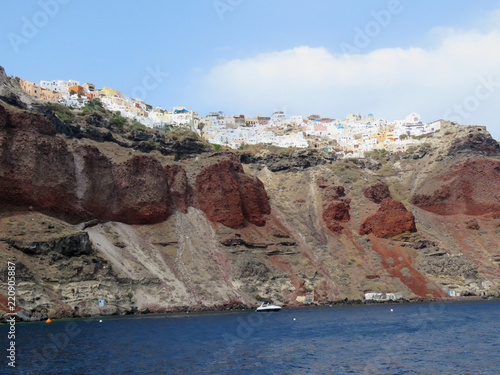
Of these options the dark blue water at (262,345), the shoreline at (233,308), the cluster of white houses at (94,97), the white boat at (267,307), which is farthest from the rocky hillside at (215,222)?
the cluster of white houses at (94,97)

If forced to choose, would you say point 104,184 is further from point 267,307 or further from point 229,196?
point 267,307

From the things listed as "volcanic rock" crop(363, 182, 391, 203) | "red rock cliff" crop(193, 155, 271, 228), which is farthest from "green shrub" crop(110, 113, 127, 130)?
"volcanic rock" crop(363, 182, 391, 203)

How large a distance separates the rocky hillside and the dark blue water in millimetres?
9765

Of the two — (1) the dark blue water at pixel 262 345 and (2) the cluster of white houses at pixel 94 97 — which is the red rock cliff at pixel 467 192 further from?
(2) the cluster of white houses at pixel 94 97

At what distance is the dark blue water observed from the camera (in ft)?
135

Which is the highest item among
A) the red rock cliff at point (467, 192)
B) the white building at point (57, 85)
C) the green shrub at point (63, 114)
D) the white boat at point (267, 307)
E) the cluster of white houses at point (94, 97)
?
the white building at point (57, 85)

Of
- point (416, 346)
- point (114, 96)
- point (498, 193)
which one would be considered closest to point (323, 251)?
point (498, 193)

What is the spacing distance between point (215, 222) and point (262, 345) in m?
55.2

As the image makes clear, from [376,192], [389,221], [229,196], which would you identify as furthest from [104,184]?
[376,192]

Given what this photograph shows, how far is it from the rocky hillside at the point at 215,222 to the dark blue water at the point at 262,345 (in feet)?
32.0

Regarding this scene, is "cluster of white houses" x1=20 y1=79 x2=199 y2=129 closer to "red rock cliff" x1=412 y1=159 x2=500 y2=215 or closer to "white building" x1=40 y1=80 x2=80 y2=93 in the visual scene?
"white building" x1=40 y1=80 x2=80 y2=93

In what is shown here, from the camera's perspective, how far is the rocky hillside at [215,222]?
249 ft

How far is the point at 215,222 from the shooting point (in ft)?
350

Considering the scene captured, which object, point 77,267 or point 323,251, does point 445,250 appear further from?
point 77,267
